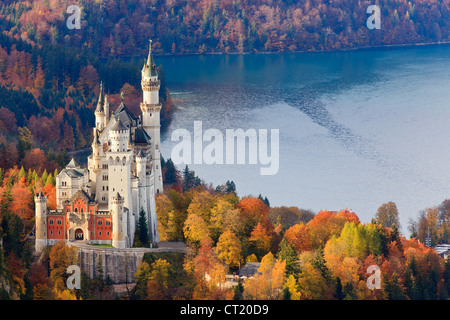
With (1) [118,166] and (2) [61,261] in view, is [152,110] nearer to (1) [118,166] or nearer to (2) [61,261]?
(1) [118,166]

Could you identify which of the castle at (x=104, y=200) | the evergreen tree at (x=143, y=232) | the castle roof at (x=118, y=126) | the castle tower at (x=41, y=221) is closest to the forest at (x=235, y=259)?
the evergreen tree at (x=143, y=232)

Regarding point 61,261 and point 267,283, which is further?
point 61,261

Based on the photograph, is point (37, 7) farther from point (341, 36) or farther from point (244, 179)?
point (244, 179)

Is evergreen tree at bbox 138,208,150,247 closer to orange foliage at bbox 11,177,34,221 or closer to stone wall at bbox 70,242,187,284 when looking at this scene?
stone wall at bbox 70,242,187,284

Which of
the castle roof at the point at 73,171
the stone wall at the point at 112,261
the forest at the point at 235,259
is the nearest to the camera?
the forest at the point at 235,259

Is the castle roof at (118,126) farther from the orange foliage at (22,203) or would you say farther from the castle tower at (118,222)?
the orange foliage at (22,203)

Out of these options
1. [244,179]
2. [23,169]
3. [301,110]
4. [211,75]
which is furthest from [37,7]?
[23,169]

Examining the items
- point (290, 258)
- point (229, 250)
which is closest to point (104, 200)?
point (229, 250)
